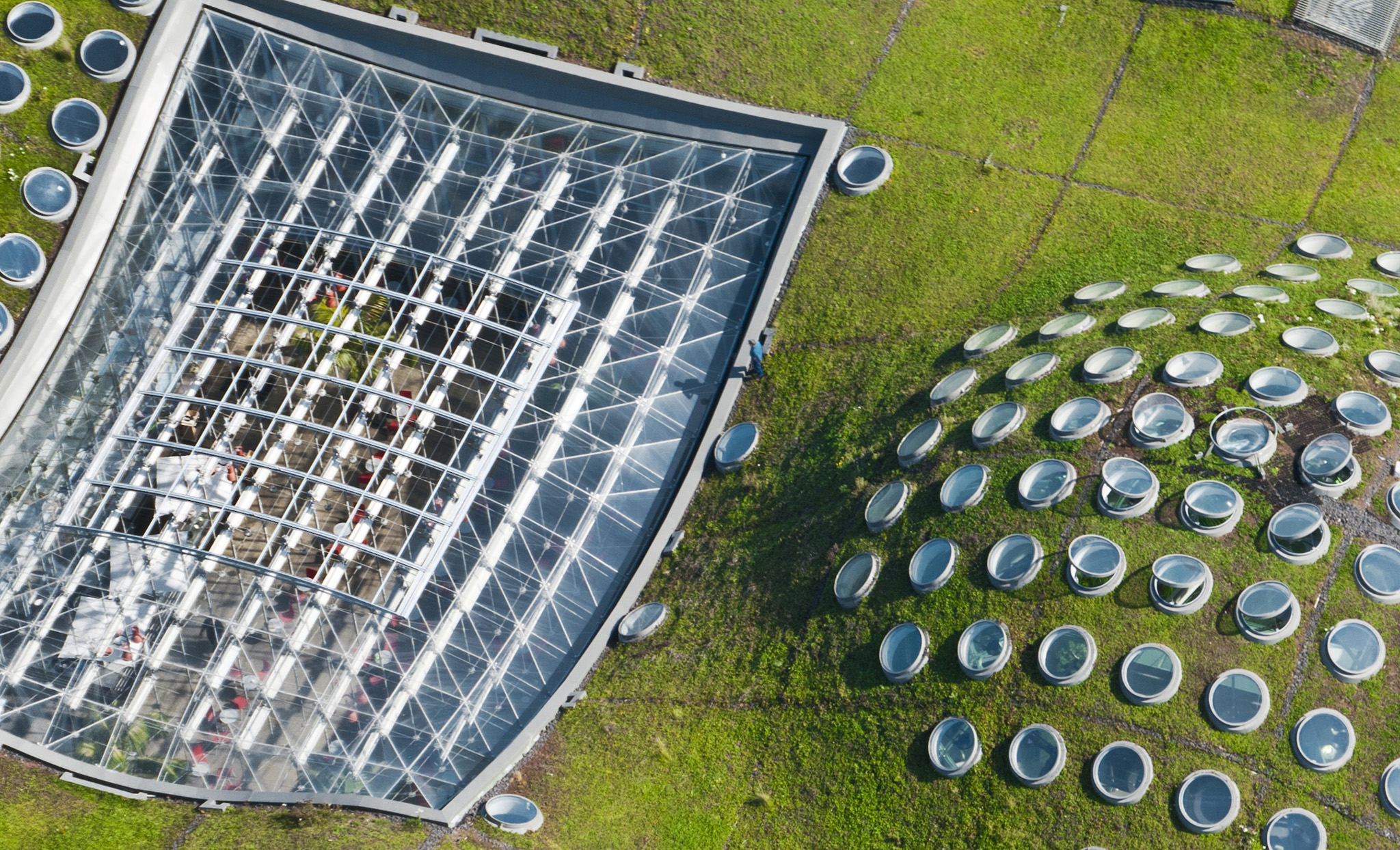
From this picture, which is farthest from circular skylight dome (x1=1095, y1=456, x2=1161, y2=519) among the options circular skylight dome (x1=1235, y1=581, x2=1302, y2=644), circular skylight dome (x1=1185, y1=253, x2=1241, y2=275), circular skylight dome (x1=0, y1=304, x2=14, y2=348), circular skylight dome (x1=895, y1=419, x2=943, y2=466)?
circular skylight dome (x1=0, y1=304, x2=14, y2=348)

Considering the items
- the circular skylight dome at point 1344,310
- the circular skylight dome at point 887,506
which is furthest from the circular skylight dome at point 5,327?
the circular skylight dome at point 1344,310

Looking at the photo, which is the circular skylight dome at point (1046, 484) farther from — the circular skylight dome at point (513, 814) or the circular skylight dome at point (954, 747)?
the circular skylight dome at point (513, 814)

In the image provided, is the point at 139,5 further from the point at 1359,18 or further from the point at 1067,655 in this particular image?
the point at 1359,18

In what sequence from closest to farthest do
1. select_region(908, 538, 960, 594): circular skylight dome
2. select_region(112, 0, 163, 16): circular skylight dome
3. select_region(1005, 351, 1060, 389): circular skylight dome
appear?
1. select_region(908, 538, 960, 594): circular skylight dome
2. select_region(1005, 351, 1060, 389): circular skylight dome
3. select_region(112, 0, 163, 16): circular skylight dome

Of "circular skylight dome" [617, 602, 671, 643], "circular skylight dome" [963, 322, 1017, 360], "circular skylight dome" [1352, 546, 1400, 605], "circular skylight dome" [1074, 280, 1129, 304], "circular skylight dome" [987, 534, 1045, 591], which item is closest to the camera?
"circular skylight dome" [1352, 546, 1400, 605]

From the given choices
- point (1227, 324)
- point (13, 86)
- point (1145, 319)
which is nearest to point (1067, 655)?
point (1145, 319)

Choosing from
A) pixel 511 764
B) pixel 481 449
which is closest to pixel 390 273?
pixel 481 449

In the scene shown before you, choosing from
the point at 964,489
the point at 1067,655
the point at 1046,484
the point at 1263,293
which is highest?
the point at 1263,293

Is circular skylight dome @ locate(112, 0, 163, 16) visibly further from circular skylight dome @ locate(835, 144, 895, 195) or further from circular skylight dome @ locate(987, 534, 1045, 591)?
circular skylight dome @ locate(987, 534, 1045, 591)

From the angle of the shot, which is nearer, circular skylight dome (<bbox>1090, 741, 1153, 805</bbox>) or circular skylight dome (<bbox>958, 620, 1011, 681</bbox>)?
circular skylight dome (<bbox>1090, 741, 1153, 805</bbox>)
